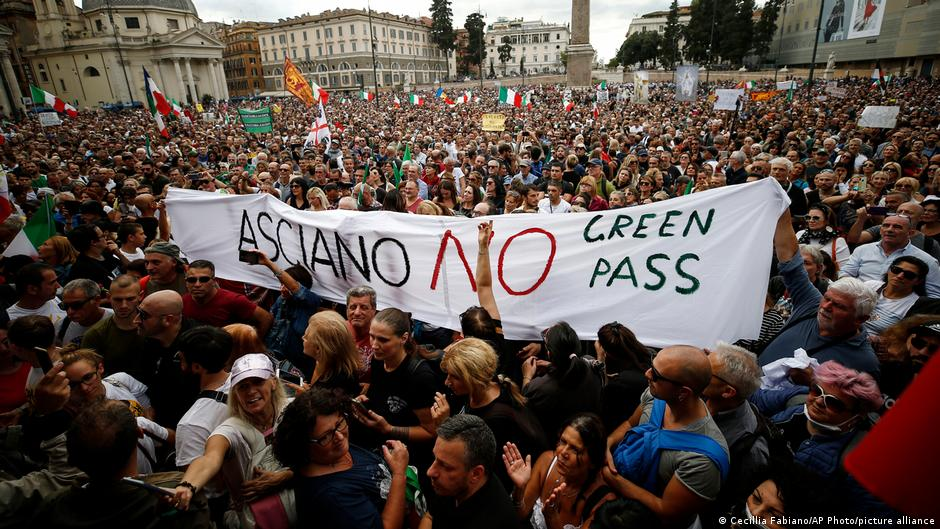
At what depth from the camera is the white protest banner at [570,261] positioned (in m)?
3.16

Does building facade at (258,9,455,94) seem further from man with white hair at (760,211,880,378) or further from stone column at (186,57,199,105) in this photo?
man with white hair at (760,211,880,378)

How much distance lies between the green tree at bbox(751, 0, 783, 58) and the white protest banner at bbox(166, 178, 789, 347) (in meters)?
78.3

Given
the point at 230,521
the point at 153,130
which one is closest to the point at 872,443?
the point at 230,521

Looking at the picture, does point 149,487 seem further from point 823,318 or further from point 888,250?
point 888,250

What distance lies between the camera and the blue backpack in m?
1.99

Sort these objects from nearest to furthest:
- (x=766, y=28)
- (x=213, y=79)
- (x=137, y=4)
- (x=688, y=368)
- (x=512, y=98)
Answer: (x=688, y=368) < (x=512, y=98) < (x=766, y=28) < (x=137, y=4) < (x=213, y=79)

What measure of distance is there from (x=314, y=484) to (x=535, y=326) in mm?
2198

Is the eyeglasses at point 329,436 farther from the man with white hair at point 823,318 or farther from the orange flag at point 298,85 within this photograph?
the orange flag at point 298,85

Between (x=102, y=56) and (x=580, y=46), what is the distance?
2794 inches

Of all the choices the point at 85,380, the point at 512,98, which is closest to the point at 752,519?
the point at 85,380

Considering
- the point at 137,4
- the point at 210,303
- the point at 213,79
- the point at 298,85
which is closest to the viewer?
the point at 210,303

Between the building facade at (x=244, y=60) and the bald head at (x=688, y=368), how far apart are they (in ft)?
359

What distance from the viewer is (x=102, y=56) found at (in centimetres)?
6688

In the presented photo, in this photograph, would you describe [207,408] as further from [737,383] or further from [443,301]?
[737,383]
